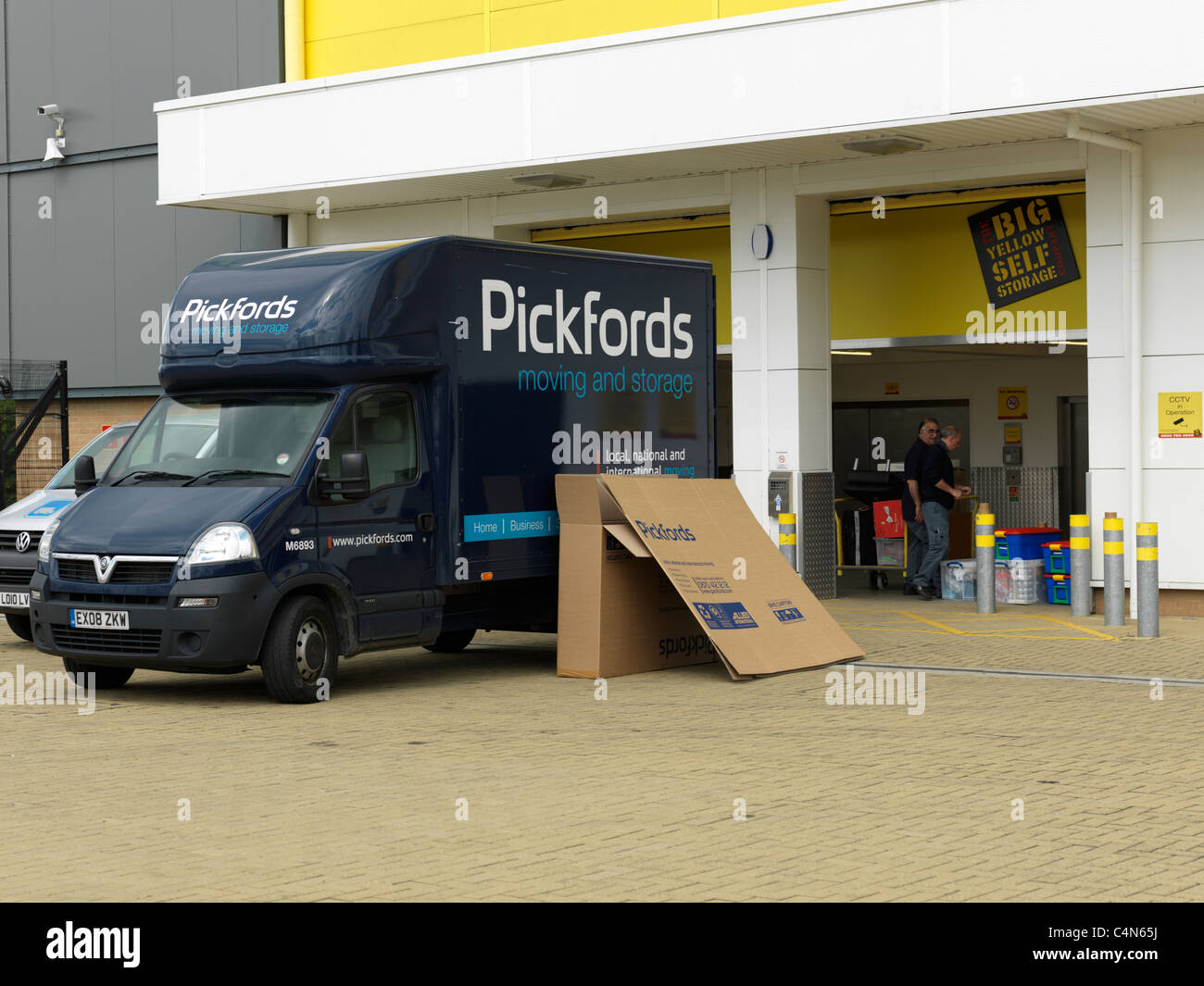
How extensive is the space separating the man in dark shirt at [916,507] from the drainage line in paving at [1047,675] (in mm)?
6167

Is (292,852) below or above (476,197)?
below

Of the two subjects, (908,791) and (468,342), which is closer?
(908,791)

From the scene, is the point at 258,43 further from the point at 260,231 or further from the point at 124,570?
the point at 124,570

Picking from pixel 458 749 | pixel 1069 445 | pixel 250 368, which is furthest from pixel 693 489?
pixel 1069 445

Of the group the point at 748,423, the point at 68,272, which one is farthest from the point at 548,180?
the point at 68,272

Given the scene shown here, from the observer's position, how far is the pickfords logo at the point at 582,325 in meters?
12.7

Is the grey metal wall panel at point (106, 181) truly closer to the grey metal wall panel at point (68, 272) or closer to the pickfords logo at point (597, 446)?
the grey metal wall panel at point (68, 272)

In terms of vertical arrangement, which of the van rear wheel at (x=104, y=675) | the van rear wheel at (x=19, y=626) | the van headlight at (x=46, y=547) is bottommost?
the van rear wheel at (x=104, y=675)

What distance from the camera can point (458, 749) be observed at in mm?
9625

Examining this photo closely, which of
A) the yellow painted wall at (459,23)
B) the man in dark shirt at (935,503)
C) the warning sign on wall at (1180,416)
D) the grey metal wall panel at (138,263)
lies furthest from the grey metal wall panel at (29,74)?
the warning sign on wall at (1180,416)

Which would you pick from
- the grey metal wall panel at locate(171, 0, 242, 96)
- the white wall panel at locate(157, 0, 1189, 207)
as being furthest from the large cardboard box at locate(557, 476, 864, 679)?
the grey metal wall panel at locate(171, 0, 242, 96)
